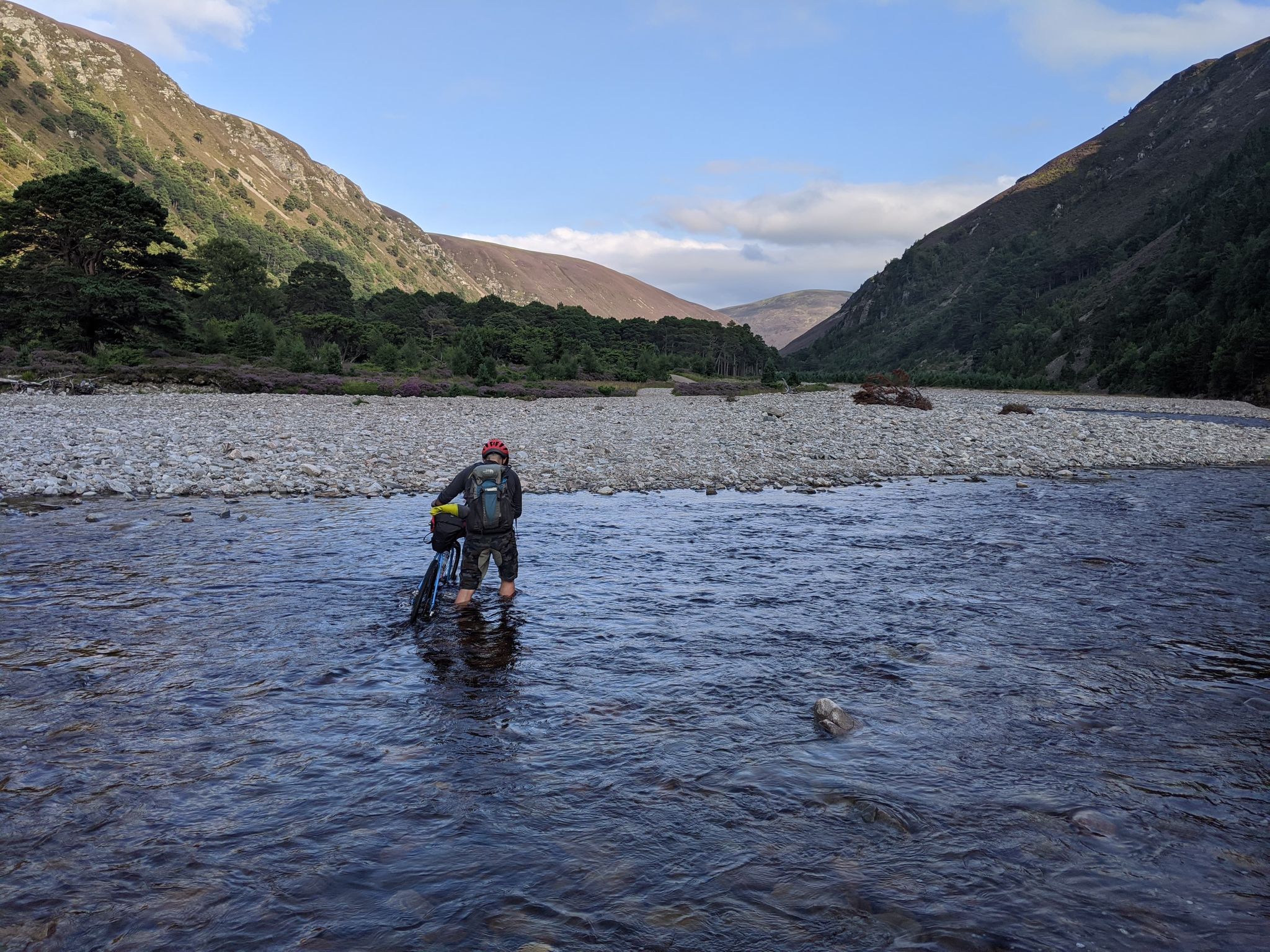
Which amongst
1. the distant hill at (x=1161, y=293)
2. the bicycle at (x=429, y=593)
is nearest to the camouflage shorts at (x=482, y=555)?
the bicycle at (x=429, y=593)

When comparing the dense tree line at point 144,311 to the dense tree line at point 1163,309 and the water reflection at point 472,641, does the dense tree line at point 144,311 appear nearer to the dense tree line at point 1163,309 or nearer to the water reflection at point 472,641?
the water reflection at point 472,641

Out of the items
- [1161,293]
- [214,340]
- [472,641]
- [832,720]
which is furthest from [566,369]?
[1161,293]

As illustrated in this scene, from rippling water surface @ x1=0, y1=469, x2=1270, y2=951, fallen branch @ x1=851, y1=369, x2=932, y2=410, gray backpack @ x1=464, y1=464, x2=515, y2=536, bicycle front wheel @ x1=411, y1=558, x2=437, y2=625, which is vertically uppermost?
fallen branch @ x1=851, y1=369, x2=932, y2=410

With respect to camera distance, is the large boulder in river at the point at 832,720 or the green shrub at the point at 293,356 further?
the green shrub at the point at 293,356

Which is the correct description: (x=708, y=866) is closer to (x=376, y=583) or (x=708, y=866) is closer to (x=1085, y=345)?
(x=376, y=583)

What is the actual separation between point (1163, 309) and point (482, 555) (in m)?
127

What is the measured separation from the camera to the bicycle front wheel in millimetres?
9125

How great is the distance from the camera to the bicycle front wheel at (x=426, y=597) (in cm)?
912

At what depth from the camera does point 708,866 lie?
454 centimetres

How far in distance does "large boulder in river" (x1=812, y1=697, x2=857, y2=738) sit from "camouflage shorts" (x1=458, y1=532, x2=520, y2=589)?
473 centimetres

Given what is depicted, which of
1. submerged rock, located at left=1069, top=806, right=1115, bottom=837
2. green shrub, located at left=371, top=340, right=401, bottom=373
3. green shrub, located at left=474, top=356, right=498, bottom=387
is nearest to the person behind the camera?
submerged rock, located at left=1069, top=806, right=1115, bottom=837

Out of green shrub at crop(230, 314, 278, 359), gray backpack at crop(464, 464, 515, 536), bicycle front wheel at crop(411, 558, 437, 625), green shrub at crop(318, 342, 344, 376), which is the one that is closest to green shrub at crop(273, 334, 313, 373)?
green shrub at crop(318, 342, 344, 376)

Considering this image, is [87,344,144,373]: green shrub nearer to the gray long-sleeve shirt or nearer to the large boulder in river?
the gray long-sleeve shirt

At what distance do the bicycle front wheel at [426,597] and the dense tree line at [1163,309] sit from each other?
8038 centimetres
